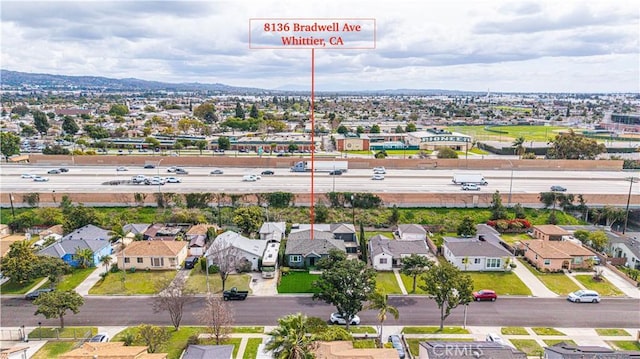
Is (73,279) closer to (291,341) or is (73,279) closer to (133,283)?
(133,283)

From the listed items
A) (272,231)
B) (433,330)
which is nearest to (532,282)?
(433,330)

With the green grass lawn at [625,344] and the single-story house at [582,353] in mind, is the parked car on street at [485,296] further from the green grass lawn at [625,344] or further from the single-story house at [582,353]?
the single-story house at [582,353]

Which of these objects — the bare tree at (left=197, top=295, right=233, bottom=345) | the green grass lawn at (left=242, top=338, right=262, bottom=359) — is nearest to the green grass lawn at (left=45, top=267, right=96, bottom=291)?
the bare tree at (left=197, top=295, right=233, bottom=345)

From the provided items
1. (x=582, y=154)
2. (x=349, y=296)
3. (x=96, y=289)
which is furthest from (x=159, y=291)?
(x=582, y=154)

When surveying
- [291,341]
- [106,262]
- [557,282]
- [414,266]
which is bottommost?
[557,282]

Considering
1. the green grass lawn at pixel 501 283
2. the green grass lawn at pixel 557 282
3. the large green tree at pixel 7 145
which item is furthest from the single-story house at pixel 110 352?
the large green tree at pixel 7 145

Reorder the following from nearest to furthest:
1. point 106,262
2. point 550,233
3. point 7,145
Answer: point 106,262 → point 550,233 → point 7,145

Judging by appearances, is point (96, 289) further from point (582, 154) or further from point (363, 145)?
point (582, 154)

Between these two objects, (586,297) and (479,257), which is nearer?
(586,297)
